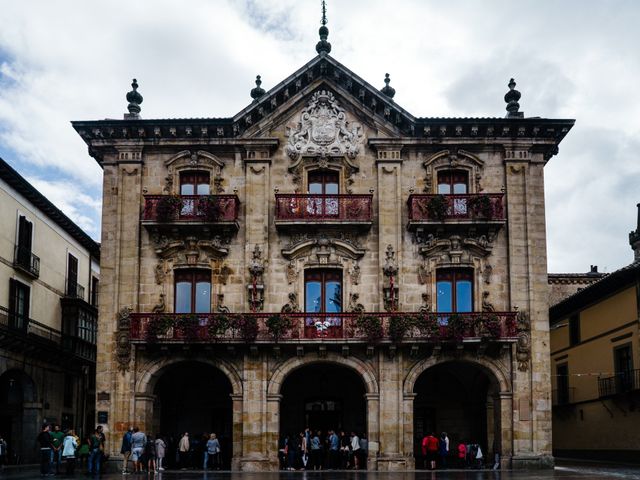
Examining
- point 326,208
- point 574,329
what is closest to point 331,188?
point 326,208

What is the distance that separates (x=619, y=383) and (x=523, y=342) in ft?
27.2

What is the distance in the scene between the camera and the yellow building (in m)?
36.9

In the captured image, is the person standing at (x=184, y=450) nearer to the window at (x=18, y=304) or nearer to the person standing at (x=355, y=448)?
the person standing at (x=355, y=448)

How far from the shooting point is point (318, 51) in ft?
114

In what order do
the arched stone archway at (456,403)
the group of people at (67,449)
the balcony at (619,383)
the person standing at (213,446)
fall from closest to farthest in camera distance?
1. the group of people at (67,449)
2. the person standing at (213,446)
3. the arched stone archway at (456,403)
4. the balcony at (619,383)

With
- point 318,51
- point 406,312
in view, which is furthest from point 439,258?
→ point 318,51

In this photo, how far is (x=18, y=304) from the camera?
1474 inches

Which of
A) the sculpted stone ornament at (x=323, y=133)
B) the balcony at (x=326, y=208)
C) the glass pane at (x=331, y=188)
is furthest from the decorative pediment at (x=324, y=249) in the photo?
the sculpted stone ornament at (x=323, y=133)

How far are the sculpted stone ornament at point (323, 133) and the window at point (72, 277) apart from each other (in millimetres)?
16362

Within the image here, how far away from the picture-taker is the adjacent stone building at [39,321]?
3638 cm

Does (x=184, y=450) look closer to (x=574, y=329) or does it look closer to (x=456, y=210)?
(x=456, y=210)

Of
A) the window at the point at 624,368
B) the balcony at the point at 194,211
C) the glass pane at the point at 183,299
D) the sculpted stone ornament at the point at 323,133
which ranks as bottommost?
the window at the point at 624,368

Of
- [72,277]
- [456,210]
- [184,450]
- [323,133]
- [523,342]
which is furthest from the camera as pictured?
[72,277]

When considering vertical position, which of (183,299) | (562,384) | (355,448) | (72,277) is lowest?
(355,448)
